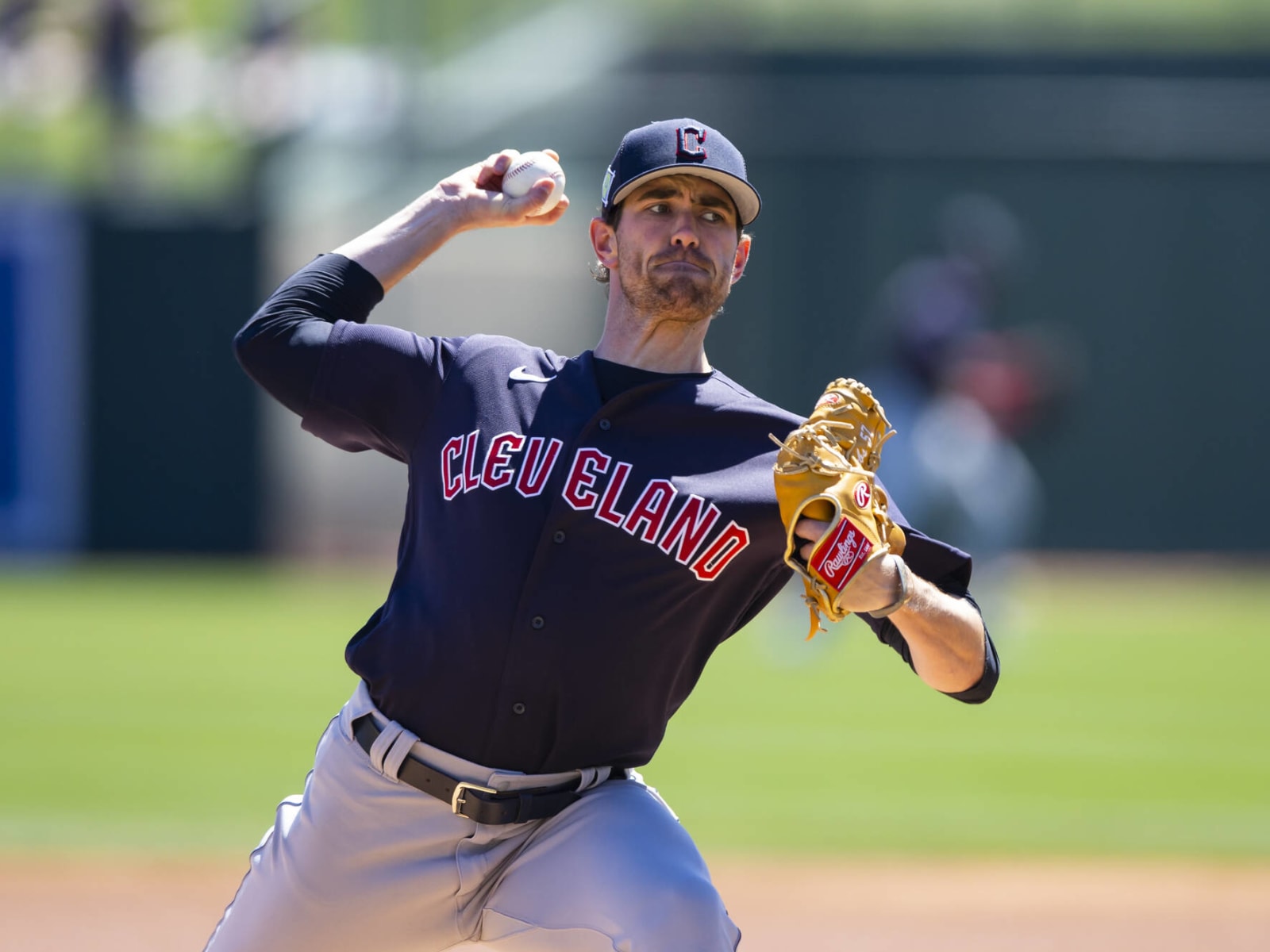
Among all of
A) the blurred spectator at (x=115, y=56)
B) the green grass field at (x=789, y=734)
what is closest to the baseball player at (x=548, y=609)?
the green grass field at (x=789, y=734)

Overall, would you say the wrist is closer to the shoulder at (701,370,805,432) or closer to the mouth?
the shoulder at (701,370,805,432)

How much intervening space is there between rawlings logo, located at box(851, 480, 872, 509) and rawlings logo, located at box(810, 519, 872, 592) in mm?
52

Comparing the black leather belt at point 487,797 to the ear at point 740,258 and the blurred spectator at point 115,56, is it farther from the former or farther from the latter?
the blurred spectator at point 115,56

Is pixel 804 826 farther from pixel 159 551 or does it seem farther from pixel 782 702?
pixel 159 551

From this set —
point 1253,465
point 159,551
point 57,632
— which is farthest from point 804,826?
point 1253,465

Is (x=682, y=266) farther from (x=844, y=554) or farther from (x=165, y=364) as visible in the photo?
(x=165, y=364)

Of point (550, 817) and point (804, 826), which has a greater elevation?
point (550, 817)

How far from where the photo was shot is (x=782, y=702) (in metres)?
9.03

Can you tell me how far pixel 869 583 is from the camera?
2.68 m

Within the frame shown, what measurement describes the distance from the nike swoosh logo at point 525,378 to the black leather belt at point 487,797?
69 centimetres

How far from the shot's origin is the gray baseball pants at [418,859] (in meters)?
2.88

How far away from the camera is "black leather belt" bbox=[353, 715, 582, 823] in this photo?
9.64 feet

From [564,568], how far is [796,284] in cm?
1399

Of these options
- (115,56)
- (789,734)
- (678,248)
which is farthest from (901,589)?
(115,56)
